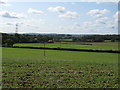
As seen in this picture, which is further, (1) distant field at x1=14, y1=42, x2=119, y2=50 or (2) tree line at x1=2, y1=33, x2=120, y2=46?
(1) distant field at x1=14, y1=42, x2=119, y2=50

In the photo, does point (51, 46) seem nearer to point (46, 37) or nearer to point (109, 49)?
point (46, 37)

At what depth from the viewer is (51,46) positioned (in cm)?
3444

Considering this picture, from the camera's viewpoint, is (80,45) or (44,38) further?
(80,45)

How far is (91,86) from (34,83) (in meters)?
2.07

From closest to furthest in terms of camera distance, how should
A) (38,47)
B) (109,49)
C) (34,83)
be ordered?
(34,83) < (109,49) < (38,47)

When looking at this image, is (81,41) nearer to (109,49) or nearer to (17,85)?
(109,49)

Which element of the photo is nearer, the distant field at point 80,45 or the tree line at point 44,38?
the tree line at point 44,38

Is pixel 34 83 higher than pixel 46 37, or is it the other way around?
pixel 46 37

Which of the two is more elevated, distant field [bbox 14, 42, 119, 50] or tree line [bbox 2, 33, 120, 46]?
tree line [bbox 2, 33, 120, 46]

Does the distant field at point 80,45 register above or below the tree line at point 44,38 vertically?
below

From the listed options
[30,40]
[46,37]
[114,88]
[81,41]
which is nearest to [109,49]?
[81,41]

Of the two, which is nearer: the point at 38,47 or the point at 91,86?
the point at 91,86

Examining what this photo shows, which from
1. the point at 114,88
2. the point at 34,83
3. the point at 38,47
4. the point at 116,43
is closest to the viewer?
the point at 114,88

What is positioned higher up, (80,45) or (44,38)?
(44,38)
